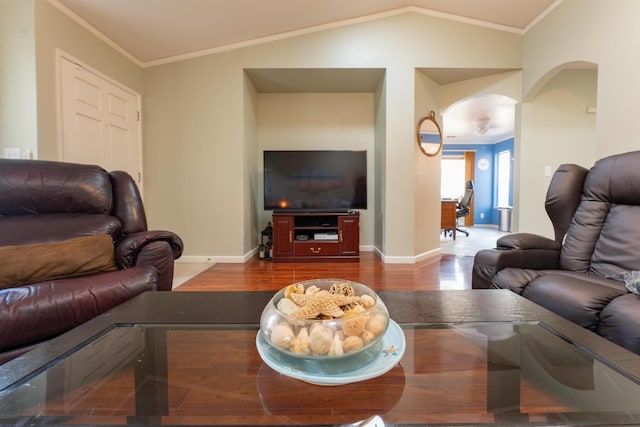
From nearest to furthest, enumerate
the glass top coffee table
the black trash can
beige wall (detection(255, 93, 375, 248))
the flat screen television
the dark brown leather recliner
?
the glass top coffee table, the dark brown leather recliner, the flat screen television, beige wall (detection(255, 93, 375, 248)), the black trash can

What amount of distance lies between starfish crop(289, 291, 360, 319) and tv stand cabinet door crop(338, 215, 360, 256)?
292 centimetres

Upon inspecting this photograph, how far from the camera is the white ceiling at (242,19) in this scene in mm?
2592

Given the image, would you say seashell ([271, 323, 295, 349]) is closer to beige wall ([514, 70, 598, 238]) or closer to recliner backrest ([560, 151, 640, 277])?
recliner backrest ([560, 151, 640, 277])

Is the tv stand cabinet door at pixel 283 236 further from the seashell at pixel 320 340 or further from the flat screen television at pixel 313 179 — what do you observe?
the seashell at pixel 320 340

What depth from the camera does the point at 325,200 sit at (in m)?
3.73

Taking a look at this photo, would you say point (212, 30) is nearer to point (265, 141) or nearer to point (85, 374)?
point (265, 141)

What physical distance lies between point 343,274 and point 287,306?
95.4 inches

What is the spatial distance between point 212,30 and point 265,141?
1462 mm

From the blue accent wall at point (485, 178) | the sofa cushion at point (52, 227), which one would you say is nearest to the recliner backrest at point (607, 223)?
the sofa cushion at point (52, 227)

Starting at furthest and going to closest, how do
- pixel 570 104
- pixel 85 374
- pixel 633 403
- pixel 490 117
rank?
pixel 490 117, pixel 570 104, pixel 85 374, pixel 633 403

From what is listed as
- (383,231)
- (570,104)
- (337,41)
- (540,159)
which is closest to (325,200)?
(383,231)

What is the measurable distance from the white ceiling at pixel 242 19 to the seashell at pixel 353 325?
3.13 meters

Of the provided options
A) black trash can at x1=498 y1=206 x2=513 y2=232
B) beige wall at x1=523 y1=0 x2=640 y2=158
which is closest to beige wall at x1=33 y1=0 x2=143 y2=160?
beige wall at x1=523 y1=0 x2=640 y2=158

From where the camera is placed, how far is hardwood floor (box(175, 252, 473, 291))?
2.64 m
